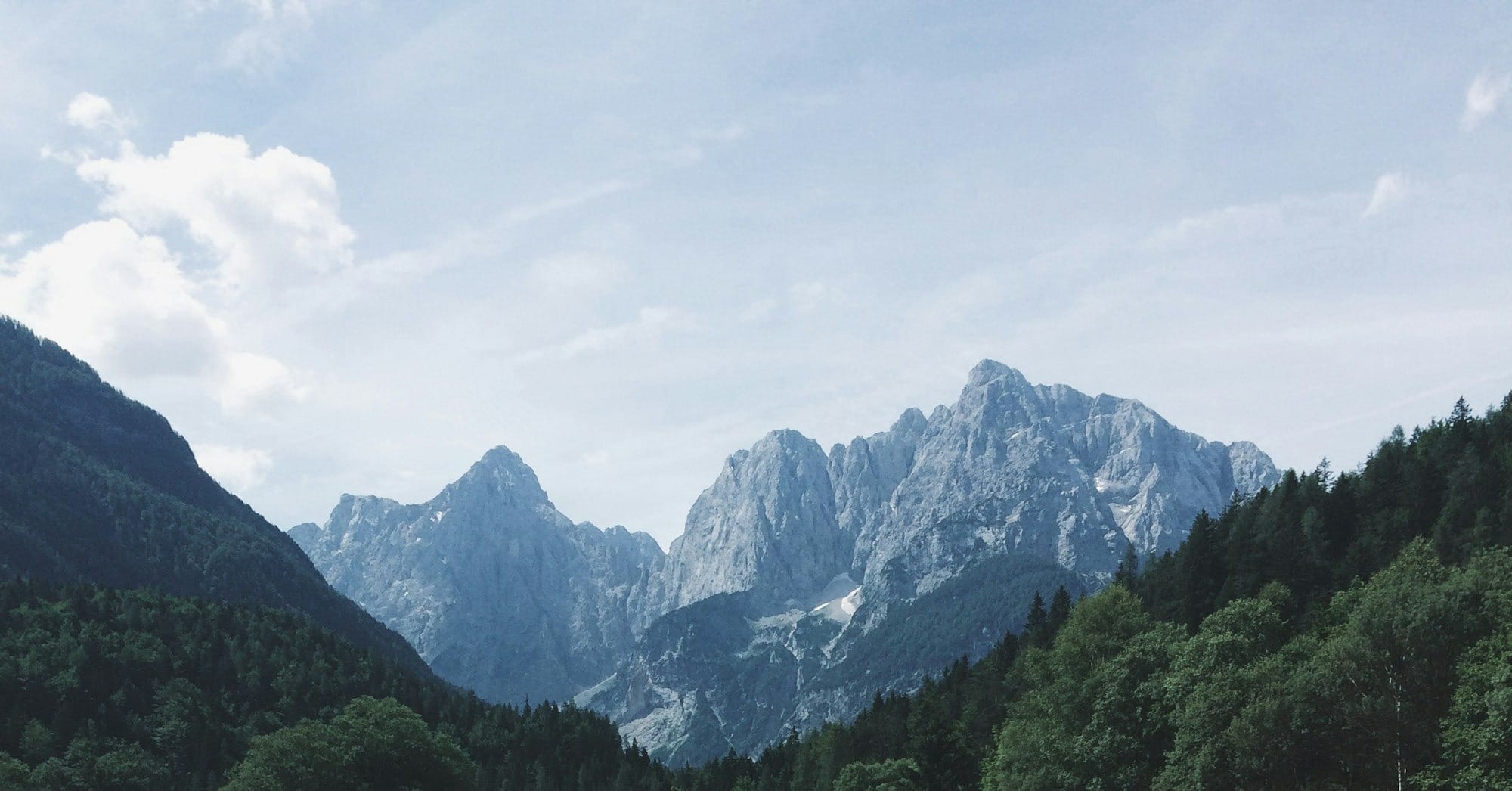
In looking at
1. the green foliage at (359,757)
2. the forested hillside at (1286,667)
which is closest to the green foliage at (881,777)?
the forested hillside at (1286,667)

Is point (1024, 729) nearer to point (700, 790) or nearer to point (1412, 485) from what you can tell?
point (1412, 485)

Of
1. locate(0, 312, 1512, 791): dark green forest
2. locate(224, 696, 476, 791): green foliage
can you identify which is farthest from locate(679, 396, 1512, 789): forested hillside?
locate(224, 696, 476, 791): green foliage

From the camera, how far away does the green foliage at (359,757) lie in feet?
395

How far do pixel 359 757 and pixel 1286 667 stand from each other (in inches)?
3608

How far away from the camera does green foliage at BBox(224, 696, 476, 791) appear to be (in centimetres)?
12031

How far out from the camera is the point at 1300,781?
80.5 m

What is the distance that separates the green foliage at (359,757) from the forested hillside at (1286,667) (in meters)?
46.4

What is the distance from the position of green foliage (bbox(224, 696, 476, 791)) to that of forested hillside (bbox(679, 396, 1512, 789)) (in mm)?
46369

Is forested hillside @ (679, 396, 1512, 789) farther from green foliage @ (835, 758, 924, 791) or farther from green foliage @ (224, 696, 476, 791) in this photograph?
green foliage @ (224, 696, 476, 791)

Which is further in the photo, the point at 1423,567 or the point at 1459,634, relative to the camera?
the point at 1423,567

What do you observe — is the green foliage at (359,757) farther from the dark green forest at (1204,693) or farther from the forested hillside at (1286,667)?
the forested hillside at (1286,667)

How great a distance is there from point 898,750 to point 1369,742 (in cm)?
8864

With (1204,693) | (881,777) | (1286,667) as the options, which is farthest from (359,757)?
(1286,667)

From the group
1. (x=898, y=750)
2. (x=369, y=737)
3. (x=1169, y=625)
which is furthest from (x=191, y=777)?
(x=1169, y=625)
